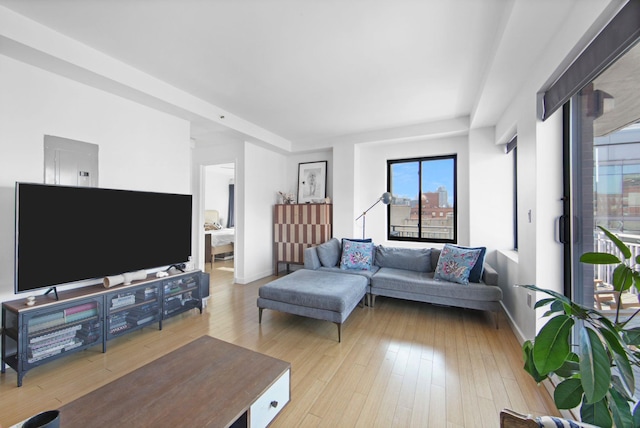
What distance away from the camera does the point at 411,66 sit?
96.0 inches

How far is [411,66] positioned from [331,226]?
2844 mm

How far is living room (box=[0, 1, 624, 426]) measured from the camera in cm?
197

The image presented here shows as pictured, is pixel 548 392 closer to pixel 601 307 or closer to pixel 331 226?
pixel 601 307

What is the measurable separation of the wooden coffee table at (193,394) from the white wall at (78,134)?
1.61 metres

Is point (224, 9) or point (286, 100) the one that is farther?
point (286, 100)

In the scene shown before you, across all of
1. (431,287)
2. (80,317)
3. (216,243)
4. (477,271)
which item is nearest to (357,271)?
(431,287)

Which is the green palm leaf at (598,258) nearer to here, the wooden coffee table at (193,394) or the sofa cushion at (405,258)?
the wooden coffee table at (193,394)

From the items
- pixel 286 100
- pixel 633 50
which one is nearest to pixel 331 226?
pixel 286 100

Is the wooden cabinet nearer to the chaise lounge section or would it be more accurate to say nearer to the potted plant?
the chaise lounge section

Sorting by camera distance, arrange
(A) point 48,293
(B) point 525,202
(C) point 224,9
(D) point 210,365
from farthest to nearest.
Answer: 1. (B) point 525,202
2. (A) point 48,293
3. (C) point 224,9
4. (D) point 210,365

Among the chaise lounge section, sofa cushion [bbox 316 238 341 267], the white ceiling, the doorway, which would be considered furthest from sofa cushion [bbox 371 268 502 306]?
the doorway

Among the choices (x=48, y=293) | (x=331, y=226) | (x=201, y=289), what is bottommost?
(x=201, y=289)

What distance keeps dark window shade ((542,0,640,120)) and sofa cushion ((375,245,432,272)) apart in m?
2.28

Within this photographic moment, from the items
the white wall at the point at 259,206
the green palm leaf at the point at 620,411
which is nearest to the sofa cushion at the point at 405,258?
the white wall at the point at 259,206
